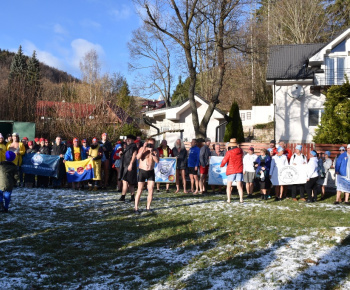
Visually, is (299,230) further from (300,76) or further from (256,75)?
(256,75)

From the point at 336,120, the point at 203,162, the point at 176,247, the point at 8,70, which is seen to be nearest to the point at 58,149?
the point at 203,162

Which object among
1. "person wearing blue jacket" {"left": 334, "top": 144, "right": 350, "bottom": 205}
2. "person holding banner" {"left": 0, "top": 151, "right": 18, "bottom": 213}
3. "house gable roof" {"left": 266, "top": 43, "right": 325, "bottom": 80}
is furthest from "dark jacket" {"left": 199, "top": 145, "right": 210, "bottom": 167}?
"house gable roof" {"left": 266, "top": 43, "right": 325, "bottom": 80}

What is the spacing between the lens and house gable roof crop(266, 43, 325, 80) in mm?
29000

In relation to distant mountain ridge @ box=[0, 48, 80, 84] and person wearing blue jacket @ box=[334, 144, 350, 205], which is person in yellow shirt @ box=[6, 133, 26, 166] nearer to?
person wearing blue jacket @ box=[334, 144, 350, 205]

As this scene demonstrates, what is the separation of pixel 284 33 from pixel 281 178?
39313mm

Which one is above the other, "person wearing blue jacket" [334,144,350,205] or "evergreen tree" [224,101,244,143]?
"evergreen tree" [224,101,244,143]

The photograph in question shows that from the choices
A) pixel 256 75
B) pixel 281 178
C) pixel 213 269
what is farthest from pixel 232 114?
pixel 213 269

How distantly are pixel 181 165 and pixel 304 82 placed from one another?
17788 mm

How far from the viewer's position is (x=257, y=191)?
1559 centimetres

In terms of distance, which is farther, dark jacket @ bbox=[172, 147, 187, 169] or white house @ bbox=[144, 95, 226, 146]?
white house @ bbox=[144, 95, 226, 146]

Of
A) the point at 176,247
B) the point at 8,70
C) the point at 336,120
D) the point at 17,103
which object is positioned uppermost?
the point at 8,70

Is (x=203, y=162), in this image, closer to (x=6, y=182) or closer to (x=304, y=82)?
(x=6, y=182)

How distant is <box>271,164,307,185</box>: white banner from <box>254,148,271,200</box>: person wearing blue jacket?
240 millimetres

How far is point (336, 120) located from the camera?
2069cm
